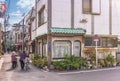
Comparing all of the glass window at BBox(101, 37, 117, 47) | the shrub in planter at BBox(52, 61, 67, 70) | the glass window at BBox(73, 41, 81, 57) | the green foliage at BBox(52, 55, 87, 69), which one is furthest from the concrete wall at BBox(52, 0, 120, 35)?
the shrub in planter at BBox(52, 61, 67, 70)

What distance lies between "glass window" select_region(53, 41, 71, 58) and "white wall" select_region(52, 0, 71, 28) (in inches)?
67.5

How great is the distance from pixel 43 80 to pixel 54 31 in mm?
8219

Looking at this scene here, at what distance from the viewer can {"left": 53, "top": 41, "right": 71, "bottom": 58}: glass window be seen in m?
25.3

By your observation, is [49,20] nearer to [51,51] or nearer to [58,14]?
[58,14]

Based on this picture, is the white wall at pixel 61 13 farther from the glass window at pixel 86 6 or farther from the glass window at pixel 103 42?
the glass window at pixel 103 42

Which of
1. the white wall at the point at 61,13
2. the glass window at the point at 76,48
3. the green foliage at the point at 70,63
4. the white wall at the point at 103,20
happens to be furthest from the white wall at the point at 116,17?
the green foliage at the point at 70,63

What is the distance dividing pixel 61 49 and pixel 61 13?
3.60 m

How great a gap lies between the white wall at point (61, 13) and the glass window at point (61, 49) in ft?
5.63

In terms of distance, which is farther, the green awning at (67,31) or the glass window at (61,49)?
the glass window at (61,49)

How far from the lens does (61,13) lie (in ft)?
83.6

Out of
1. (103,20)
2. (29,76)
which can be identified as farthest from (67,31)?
(29,76)

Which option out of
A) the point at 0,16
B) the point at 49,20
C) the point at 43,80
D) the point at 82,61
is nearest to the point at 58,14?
the point at 49,20

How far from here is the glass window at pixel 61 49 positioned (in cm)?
2531

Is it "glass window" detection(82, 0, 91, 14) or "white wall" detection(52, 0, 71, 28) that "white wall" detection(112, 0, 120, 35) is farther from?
"white wall" detection(52, 0, 71, 28)
